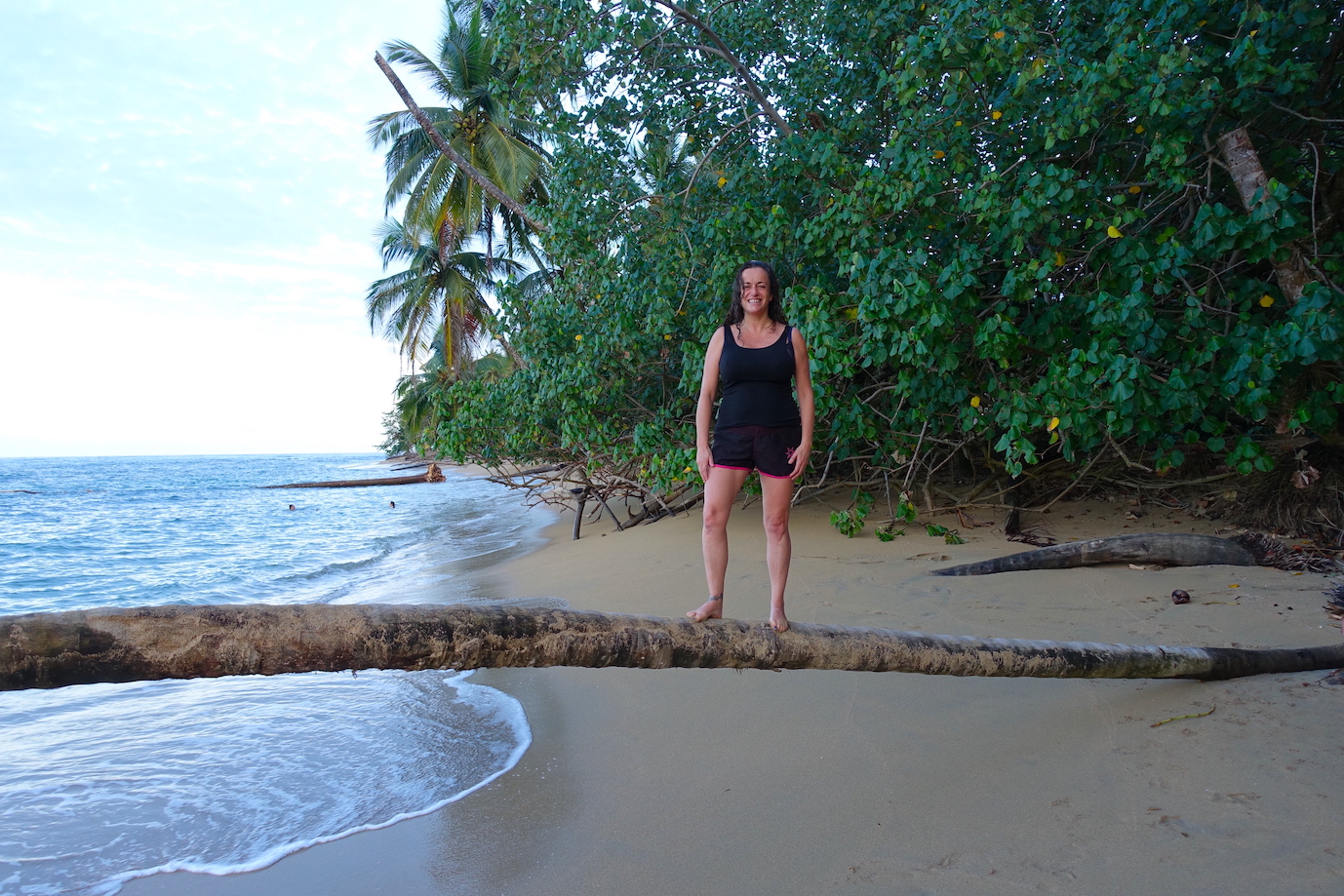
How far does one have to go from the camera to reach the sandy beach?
2.45 metres

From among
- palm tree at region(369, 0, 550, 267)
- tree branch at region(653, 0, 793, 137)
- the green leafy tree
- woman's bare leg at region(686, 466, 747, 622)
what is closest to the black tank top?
woman's bare leg at region(686, 466, 747, 622)

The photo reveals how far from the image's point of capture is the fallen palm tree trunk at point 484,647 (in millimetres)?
1769

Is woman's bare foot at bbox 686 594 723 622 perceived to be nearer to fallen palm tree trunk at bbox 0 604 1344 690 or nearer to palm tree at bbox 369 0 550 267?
fallen palm tree trunk at bbox 0 604 1344 690

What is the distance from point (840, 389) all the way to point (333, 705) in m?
5.11

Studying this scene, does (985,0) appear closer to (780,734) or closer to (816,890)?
(780,734)

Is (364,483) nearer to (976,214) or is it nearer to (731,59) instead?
(731,59)

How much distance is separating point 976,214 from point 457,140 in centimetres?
1548

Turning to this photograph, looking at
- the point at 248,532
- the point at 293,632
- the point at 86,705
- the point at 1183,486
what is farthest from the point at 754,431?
the point at 248,532

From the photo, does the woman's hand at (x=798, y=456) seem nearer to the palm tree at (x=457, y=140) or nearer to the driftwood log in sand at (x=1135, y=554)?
the driftwood log in sand at (x=1135, y=554)

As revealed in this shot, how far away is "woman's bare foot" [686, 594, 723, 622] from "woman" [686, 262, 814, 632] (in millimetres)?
175

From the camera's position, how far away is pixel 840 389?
7398 millimetres

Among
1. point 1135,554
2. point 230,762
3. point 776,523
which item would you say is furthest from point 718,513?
point 1135,554

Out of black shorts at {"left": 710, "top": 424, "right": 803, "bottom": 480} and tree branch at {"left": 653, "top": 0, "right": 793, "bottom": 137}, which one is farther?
tree branch at {"left": 653, "top": 0, "right": 793, "bottom": 137}

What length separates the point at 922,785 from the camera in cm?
301
